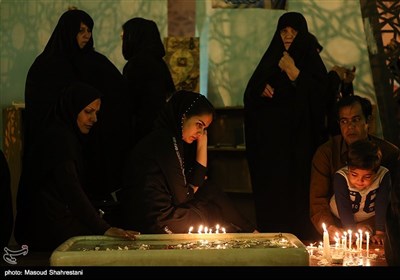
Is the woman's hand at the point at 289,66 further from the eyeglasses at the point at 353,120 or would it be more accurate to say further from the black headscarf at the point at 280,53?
the eyeglasses at the point at 353,120

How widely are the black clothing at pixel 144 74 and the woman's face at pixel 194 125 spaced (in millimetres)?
768

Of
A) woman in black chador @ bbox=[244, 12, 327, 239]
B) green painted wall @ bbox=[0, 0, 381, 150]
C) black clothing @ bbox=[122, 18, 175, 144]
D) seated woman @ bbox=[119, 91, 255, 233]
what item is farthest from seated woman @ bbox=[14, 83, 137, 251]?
green painted wall @ bbox=[0, 0, 381, 150]

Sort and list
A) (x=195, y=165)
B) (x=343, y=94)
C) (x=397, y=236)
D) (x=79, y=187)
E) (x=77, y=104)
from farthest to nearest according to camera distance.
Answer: (x=343, y=94) → (x=195, y=165) → (x=77, y=104) → (x=79, y=187) → (x=397, y=236)

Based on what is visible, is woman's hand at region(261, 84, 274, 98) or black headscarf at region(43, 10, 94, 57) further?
woman's hand at region(261, 84, 274, 98)

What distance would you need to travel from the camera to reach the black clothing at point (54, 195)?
3.94m

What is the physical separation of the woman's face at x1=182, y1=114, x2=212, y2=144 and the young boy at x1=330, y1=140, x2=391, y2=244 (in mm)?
817

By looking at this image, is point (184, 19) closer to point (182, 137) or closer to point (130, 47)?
point (130, 47)

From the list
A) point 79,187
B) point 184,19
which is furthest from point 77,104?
point 184,19

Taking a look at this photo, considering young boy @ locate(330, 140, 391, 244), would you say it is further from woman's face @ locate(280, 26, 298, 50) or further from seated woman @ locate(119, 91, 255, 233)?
woman's face @ locate(280, 26, 298, 50)

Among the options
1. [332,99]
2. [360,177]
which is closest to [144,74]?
[332,99]

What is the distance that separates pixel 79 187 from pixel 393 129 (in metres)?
2.00

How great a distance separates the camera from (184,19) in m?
6.77

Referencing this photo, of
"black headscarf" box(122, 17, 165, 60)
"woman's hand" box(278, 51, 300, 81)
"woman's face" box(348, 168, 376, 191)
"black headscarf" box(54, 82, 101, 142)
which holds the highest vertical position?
"black headscarf" box(122, 17, 165, 60)

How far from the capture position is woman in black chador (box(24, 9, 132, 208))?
4.87m
